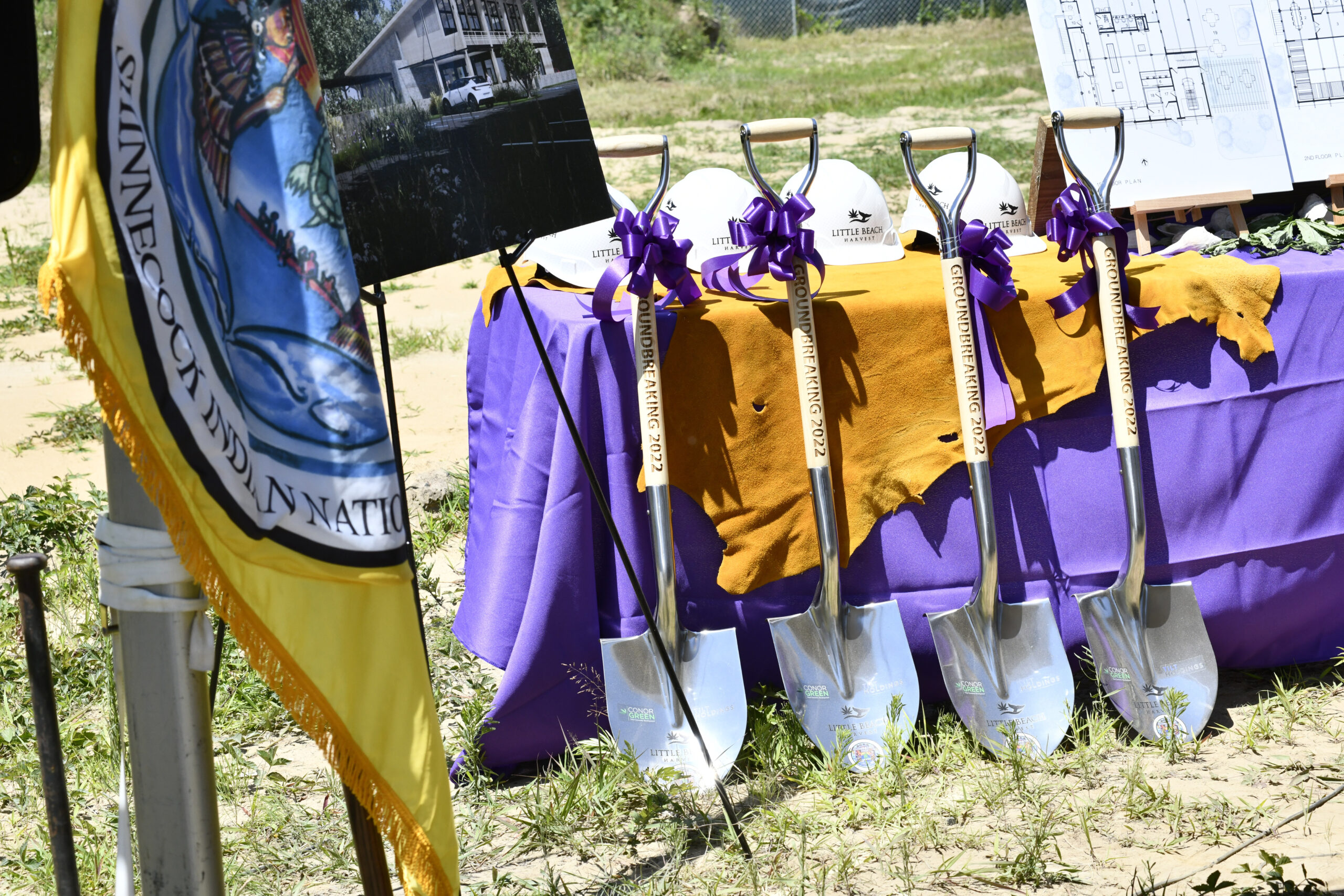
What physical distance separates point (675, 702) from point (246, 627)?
1297mm

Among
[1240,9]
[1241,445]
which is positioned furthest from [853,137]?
[1241,445]

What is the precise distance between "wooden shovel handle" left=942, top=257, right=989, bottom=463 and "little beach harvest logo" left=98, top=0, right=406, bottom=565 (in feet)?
4.81

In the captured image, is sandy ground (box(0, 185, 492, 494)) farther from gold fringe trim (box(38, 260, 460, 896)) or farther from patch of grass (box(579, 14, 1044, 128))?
patch of grass (box(579, 14, 1044, 128))

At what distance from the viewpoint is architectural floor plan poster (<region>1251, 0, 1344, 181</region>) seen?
122 inches

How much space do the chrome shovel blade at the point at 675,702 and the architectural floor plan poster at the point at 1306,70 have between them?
218 cm

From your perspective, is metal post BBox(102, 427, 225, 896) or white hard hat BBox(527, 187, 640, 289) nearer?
Answer: metal post BBox(102, 427, 225, 896)

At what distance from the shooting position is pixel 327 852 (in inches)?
83.4

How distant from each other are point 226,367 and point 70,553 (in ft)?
8.83

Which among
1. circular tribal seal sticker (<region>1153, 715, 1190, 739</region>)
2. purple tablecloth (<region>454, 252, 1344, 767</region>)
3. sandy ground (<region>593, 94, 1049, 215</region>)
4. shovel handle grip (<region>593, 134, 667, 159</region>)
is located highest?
sandy ground (<region>593, 94, 1049, 215</region>)

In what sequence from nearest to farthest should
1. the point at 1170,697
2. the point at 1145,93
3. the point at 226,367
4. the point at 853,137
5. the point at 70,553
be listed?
1. the point at 226,367
2. the point at 1170,697
3. the point at 1145,93
4. the point at 70,553
5. the point at 853,137

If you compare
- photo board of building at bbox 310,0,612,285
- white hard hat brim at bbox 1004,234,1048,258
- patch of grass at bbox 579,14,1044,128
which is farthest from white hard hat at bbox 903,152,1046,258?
patch of grass at bbox 579,14,1044,128

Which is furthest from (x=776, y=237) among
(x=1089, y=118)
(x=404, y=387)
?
(x=404, y=387)

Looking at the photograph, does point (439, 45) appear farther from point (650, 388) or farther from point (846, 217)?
point (846, 217)

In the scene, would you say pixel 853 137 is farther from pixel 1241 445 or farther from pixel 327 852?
pixel 327 852
